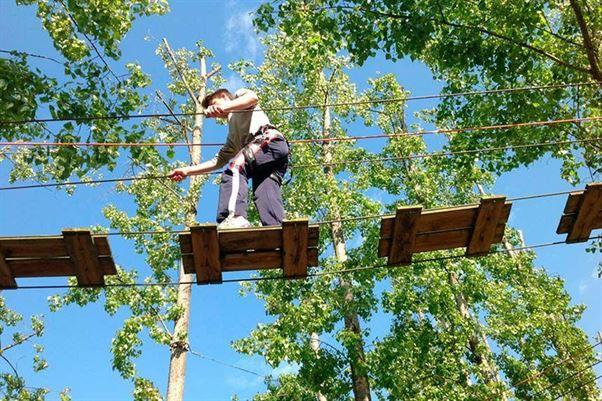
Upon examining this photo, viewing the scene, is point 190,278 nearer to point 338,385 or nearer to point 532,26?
point 338,385

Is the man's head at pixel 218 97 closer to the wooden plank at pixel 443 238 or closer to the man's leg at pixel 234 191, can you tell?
the man's leg at pixel 234 191

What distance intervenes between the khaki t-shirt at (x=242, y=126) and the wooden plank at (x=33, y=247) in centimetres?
168

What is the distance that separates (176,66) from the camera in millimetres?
15320

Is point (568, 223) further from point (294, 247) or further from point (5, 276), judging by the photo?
point (5, 276)

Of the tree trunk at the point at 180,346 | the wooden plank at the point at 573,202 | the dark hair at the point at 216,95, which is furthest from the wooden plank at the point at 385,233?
the tree trunk at the point at 180,346

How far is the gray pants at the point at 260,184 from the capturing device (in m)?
4.61

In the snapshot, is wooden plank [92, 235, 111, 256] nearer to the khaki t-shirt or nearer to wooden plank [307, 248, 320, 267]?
the khaki t-shirt

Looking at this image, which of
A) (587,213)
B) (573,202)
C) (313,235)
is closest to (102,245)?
(313,235)

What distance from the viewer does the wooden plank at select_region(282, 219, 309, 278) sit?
420 centimetres

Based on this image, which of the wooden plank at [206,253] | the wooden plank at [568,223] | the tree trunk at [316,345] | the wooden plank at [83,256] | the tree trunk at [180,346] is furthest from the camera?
the tree trunk at [316,345]

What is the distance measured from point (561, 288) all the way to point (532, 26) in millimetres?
11776

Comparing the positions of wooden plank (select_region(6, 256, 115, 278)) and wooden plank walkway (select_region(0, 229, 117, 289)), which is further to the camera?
wooden plank (select_region(6, 256, 115, 278))

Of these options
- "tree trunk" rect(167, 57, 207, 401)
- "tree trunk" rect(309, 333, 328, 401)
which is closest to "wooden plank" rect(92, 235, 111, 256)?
"tree trunk" rect(167, 57, 207, 401)

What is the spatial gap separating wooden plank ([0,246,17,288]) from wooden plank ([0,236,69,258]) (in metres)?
0.09
